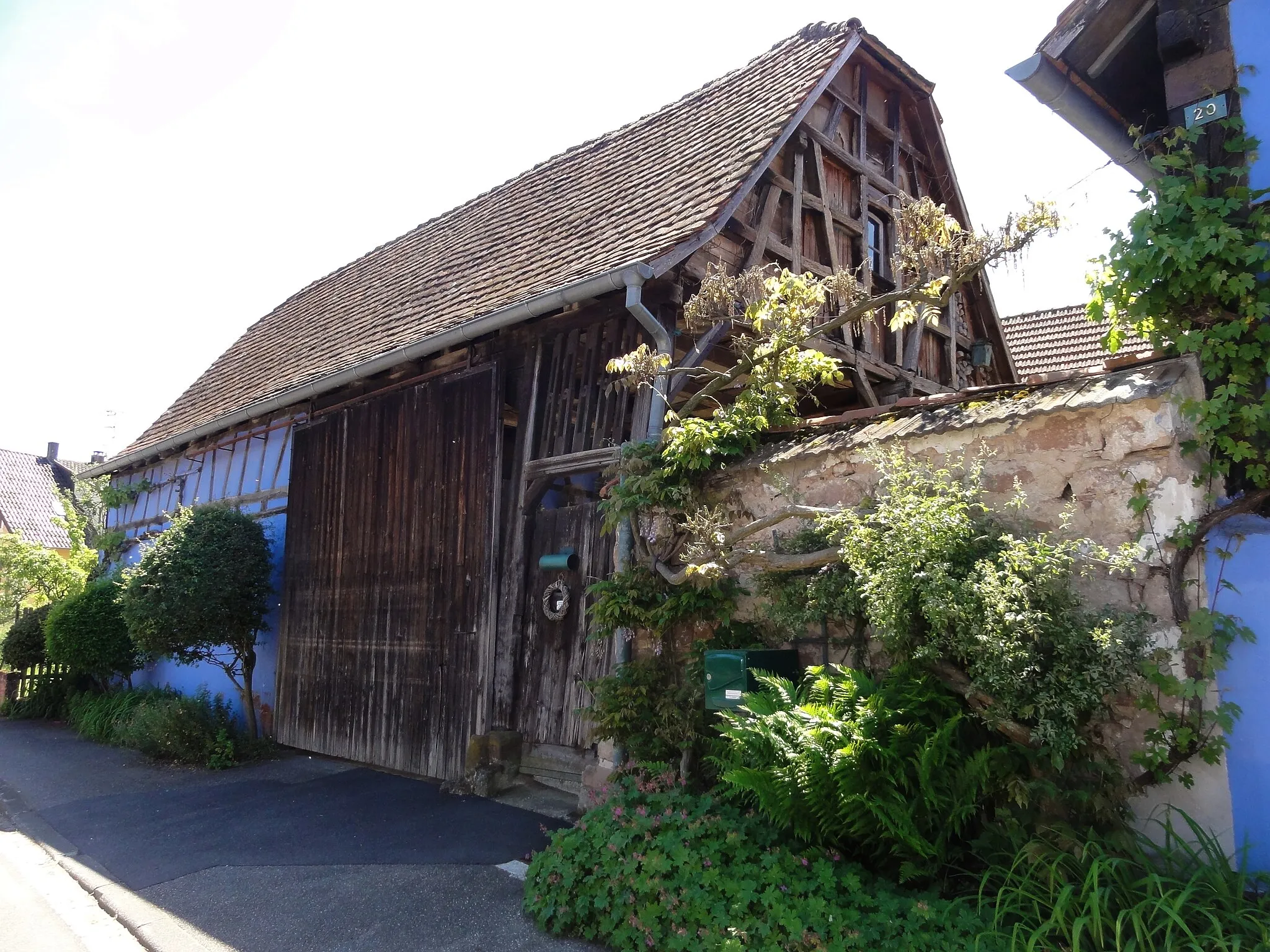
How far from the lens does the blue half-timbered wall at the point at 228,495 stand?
34.1 ft

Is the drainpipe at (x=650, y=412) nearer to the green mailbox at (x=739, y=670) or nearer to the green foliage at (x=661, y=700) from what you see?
the green foliage at (x=661, y=700)

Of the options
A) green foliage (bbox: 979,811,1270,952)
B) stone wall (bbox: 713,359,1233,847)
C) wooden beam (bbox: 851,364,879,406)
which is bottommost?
green foliage (bbox: 979,811,1270,952)

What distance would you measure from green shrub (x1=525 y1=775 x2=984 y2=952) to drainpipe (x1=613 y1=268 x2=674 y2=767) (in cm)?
127

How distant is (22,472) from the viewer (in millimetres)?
33062

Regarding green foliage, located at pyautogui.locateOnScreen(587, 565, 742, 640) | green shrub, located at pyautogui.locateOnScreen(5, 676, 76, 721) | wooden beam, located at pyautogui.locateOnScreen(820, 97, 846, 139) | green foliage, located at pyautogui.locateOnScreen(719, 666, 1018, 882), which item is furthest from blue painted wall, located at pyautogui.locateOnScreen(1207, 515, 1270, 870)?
green shrub, located at pyautogui.locateOnScreen(5, 676, 76, 721)

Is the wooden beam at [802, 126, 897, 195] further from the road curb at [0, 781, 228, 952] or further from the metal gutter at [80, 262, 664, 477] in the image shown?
the road curb at [0, 781, 228, 952]

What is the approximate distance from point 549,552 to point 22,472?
3515cm

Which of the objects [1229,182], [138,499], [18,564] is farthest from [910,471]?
[18,564]

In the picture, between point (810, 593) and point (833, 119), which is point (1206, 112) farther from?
point (833, 119)

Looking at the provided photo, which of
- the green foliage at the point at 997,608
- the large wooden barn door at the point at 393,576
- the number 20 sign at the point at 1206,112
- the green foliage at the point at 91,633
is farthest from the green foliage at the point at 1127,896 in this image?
the green foliage at the point at 91,633

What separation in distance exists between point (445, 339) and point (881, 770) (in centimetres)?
520

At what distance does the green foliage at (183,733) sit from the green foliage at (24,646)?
138 inches

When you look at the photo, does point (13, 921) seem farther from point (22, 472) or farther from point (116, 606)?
point (22, 472)

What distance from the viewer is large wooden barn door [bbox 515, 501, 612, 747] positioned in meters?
6.50
